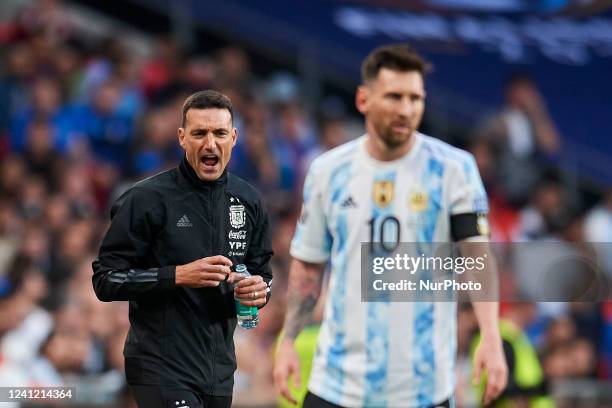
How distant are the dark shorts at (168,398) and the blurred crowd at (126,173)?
11.1 ft

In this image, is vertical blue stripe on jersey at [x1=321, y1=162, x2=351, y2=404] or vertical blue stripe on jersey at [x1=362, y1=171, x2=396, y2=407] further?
vertical blue stripe on jersey at [x1=321, y1=162, x2=351, y2=404]

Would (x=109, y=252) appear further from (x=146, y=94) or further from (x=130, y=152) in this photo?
(x=146, y=94)

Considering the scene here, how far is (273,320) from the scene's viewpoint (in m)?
10.8

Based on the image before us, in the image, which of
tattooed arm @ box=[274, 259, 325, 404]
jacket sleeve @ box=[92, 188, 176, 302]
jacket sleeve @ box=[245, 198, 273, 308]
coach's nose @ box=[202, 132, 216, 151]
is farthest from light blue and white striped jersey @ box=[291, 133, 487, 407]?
jacket sleeve @ box=[92, 188, 176, 302]

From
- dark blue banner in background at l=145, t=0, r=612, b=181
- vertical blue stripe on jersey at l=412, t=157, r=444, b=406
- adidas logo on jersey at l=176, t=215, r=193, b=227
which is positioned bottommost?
vertical blue stripe on jersey at l=412, t=157, r=444, b=406

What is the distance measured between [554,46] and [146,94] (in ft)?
17.0

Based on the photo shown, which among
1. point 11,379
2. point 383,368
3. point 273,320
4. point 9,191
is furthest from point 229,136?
point 9,191

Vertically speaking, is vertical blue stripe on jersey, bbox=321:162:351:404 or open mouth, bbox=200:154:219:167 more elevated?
open mouth, bbox=200:154:219:167

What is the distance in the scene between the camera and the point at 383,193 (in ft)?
19.1

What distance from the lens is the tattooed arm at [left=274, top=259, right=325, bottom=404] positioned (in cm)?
581

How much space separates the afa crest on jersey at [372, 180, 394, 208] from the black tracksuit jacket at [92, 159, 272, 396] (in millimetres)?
668

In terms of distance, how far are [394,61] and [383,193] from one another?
62 centimetres

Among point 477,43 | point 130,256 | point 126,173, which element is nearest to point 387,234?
point 130,256

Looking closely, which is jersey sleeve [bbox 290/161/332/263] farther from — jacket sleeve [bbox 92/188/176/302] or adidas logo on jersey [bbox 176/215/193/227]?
jacket sleeve [bbox 92/188/176/302]
